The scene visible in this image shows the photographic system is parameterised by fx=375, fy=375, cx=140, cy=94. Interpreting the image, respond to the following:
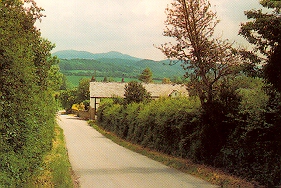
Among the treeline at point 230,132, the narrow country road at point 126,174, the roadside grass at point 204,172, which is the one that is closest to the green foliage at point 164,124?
the treeline at point 230,132

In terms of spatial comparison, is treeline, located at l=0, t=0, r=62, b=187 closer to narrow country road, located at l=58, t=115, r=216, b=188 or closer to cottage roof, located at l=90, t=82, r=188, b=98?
narrow country road, located at l=58, t=115, r=216, b=188

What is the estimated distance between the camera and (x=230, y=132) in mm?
12508

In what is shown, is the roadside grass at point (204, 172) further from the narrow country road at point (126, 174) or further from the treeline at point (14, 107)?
the treeline at point (14, 107)

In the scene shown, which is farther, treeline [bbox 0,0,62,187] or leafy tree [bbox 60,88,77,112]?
leafy tree [bbox 60,88,77,112]

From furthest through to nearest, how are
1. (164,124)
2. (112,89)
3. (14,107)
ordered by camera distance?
(112,89), (164,124), (14,107)

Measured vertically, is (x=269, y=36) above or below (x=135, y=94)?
above

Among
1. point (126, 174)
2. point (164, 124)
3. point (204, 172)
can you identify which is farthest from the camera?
point (164, 124)

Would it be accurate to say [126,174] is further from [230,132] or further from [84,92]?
[84,92]

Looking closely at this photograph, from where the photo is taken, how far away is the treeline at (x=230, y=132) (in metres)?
10.4

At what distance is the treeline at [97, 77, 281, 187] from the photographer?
1038 centimetres

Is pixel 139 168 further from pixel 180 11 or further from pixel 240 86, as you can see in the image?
pixel 180 11

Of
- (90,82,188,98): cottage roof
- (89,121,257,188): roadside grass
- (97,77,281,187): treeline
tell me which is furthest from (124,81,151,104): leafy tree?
(90,82,188,98): cottage roof

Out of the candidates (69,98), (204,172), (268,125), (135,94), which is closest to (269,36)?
(268,125)

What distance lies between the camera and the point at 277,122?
33.2 ft
